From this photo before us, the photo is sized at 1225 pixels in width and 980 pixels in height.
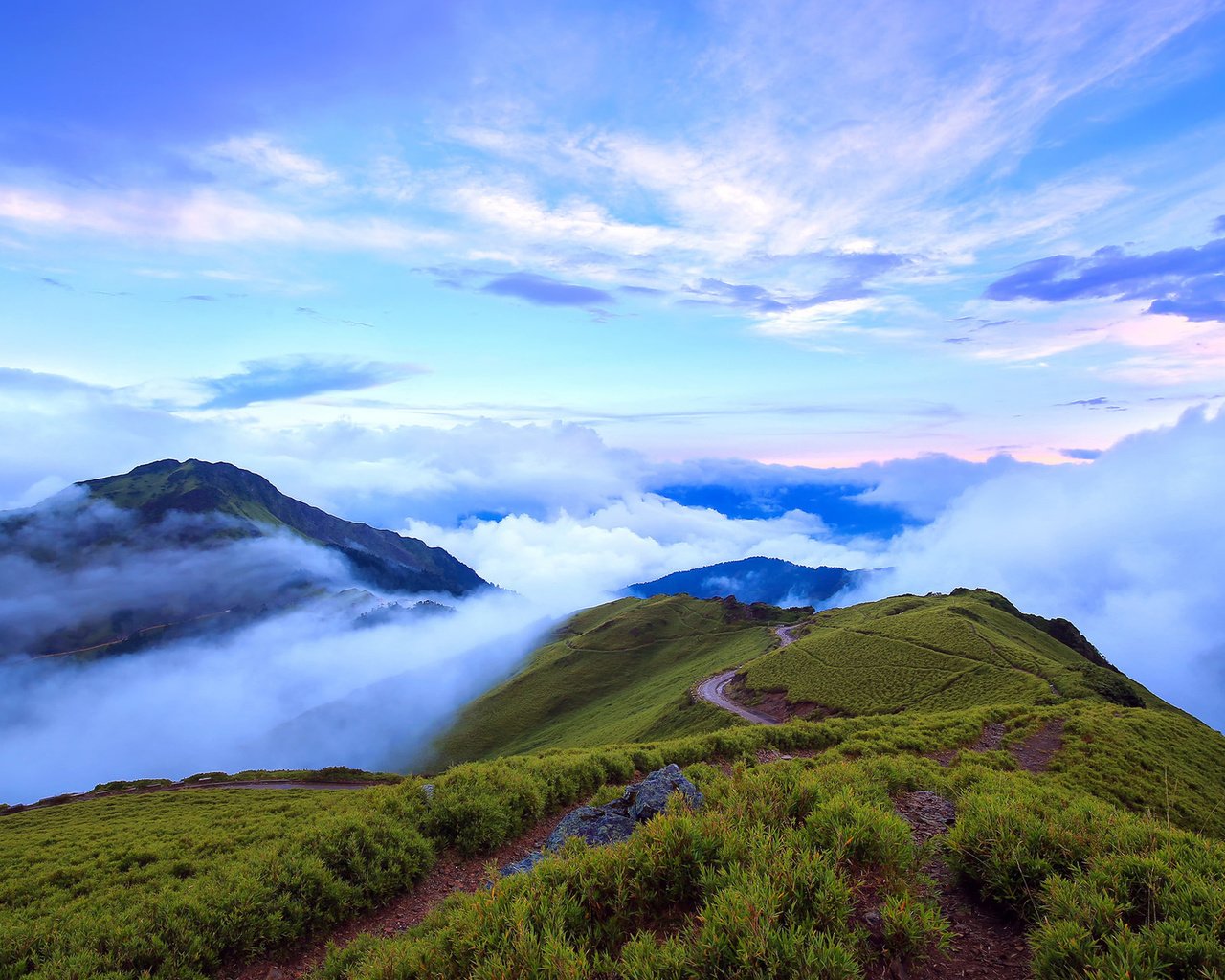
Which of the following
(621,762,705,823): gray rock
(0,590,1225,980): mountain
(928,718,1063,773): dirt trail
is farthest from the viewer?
(928,718,1063,773): dirt trail

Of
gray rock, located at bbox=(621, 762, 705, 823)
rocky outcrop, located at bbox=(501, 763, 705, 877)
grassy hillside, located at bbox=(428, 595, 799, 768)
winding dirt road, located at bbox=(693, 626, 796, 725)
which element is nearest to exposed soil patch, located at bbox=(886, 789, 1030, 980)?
rocky outcrop, located at bbox=(501, 763, 705, 877)

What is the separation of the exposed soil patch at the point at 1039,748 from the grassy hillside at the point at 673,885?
308 cm

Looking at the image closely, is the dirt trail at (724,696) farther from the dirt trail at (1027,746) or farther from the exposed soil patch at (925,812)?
the exposed soil patch at (925,812)

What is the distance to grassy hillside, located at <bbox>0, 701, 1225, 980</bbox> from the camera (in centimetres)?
705

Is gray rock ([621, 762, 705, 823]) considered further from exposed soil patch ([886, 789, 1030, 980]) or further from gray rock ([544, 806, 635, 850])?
exposed soil patch ([886, 789, 1030, 980])

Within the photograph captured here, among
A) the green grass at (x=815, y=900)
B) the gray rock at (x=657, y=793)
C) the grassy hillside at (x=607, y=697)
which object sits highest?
the green grass at (x=815, y=900)

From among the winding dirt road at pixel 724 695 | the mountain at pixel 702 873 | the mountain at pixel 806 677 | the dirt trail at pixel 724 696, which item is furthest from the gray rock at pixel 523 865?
the dirt trail at pixel 724 696

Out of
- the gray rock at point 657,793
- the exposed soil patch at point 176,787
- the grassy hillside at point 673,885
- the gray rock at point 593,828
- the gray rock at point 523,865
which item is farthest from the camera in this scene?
the exposed soil patch at point 176,787

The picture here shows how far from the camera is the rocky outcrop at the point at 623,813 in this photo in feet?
50.9

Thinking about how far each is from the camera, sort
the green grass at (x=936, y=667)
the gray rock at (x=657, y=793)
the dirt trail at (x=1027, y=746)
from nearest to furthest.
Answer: the gray rock at (x=657, y=793) < the dirt trail at (x=1027, y=746) < the green grass at (x=936, y=667)

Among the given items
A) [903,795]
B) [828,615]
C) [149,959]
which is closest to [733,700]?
[828,615]

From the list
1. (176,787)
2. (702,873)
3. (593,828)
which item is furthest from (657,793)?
(176,787)

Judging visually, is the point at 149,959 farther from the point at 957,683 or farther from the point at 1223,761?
the point at 957,683

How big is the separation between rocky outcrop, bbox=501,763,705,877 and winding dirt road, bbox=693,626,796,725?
63.8 meters
